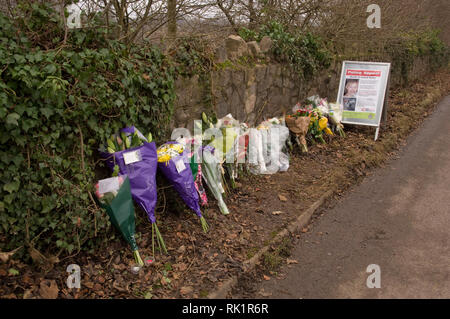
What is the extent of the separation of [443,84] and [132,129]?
14998 mm

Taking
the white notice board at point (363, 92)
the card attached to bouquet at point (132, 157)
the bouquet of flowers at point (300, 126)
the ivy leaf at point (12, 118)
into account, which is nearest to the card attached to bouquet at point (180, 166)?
the card attached to bouquet at point (132, 157)

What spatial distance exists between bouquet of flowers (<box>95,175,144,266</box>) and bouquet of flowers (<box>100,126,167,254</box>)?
0.34ft

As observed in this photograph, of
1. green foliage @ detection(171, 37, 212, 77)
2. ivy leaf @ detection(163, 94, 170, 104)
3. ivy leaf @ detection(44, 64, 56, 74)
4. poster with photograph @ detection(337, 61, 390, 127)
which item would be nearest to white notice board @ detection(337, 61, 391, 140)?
poster with photograph @ detection(337, 61, 390, 127)

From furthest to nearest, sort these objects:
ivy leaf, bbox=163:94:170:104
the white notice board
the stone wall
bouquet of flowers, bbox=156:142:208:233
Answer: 1. the white notice board
2. the stone wall
3. ivy leaf, bbox=163:94:170:104
4. bouquet of flowers, bbox=156:142:208:233

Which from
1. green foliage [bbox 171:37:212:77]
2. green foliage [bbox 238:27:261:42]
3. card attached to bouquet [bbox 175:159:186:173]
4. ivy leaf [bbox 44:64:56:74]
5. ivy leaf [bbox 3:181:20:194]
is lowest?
card attached to bouquet [bbox 175:159:186:173]

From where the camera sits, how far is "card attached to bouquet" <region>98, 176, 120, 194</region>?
346 cm

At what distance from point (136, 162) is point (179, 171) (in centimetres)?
49

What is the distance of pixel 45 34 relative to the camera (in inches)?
129

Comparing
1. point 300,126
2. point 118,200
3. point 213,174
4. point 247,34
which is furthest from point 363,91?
point 118,200

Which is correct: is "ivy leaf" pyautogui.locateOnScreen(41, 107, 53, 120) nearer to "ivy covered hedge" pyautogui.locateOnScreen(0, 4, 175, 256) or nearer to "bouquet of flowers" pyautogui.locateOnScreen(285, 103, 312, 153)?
"ivy covered hedge" pyautogui.locateOnScreen(0, 4, 175, 256)

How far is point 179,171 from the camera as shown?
392 cm
